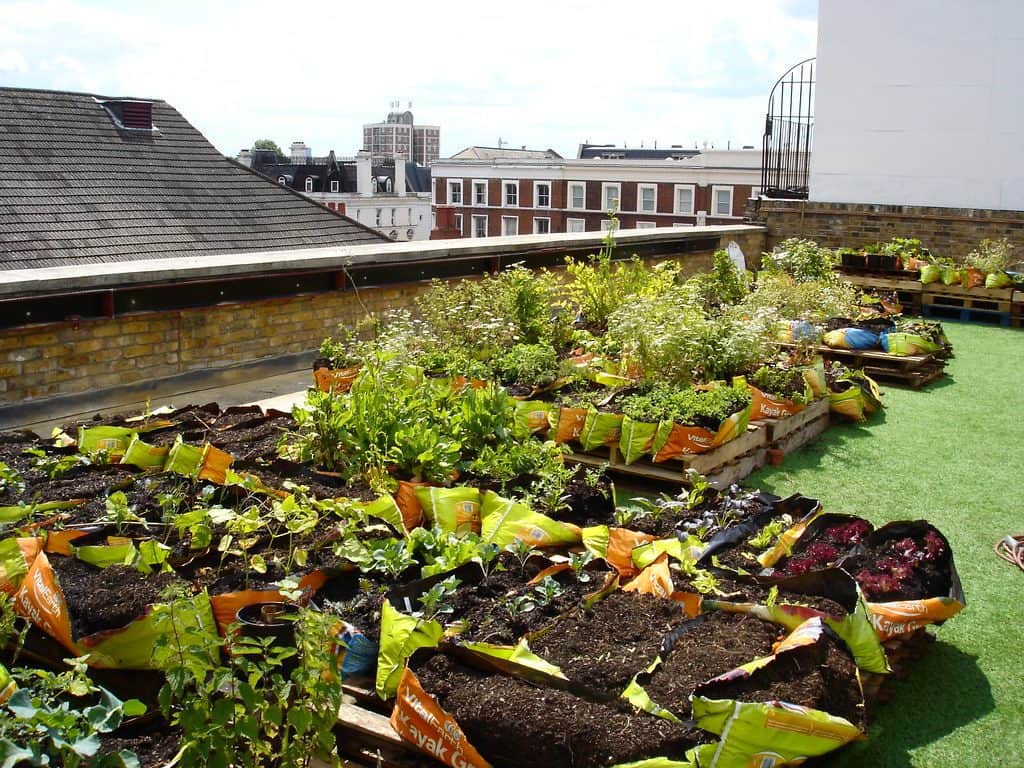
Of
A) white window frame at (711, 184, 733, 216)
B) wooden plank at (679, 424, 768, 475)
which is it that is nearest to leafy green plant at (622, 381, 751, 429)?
wooden plank at (679, 424, 768, 475)

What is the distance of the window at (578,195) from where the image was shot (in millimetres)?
59425

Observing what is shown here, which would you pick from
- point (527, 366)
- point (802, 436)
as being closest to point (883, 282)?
point (802, 436)

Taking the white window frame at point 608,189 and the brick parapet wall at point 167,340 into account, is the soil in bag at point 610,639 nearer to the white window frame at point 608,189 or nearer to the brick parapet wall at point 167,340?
the brick parapet wall at point 167,340

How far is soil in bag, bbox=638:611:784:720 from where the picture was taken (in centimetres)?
322

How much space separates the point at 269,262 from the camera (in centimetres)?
791

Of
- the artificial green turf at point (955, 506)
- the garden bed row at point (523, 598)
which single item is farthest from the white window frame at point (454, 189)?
the garden bed row at point (523, 598)

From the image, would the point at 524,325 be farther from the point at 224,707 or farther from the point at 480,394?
the point at 224,707

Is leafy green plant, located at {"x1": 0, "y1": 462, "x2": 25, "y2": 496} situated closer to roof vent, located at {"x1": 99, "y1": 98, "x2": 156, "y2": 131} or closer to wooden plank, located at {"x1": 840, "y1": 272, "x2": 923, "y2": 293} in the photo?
wooden plank, located at {"x1": 840, "y1": 272, "x2": 923, "y2": 293}

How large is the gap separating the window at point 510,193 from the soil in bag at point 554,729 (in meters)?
60.0

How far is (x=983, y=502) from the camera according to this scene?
590 cm

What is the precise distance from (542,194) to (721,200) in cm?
1173

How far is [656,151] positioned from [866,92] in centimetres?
6818

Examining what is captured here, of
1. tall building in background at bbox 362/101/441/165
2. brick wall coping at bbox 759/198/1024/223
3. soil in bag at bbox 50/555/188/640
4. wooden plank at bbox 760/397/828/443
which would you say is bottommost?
wooden plank at bbox 760/397/828/443

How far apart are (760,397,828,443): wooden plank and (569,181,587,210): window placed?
53072 mm
